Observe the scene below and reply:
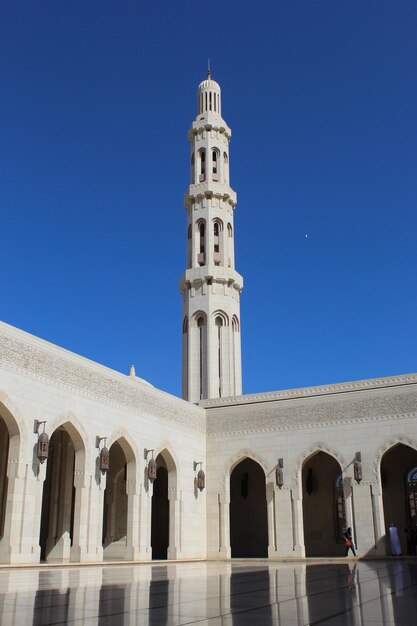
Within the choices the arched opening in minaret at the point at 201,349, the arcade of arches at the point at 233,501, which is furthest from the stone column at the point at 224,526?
the arched opening in minaret at the point at 201,349

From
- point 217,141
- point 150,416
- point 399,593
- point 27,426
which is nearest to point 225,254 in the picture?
point 217,141

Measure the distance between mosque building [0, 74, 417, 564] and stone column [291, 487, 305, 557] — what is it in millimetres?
41

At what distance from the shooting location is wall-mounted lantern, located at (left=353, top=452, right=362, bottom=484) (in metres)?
18.8

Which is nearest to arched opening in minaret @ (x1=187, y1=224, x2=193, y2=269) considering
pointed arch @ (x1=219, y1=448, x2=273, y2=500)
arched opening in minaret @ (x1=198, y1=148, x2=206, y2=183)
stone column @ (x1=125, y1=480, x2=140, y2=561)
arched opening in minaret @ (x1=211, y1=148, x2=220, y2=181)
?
arched opening in minaret @ (x1=198, y1=148, x2=206, y2=183)

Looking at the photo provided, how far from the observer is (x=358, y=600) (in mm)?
5504

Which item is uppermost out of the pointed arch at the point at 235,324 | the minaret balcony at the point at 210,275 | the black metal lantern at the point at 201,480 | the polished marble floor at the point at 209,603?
the minaret balcony at the point at 210,275

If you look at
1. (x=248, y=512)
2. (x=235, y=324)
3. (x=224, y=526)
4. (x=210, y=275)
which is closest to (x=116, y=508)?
(x=224, y=526)

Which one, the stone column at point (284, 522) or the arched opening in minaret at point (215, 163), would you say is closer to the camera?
the stone column at point (284, 522)

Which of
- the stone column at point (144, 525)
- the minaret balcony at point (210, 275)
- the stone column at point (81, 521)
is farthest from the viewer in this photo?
the minaret balcony at point (210, 275)

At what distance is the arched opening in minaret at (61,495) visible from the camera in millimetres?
16031

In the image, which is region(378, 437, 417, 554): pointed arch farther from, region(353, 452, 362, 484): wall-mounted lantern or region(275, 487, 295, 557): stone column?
region(275, 487, 295, 557): stone column

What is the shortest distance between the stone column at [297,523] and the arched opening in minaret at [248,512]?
3.42 metres

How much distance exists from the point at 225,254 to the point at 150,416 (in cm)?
1093

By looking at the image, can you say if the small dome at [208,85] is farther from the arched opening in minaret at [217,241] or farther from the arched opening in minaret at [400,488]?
the arched opening in minaret at [400,488]
